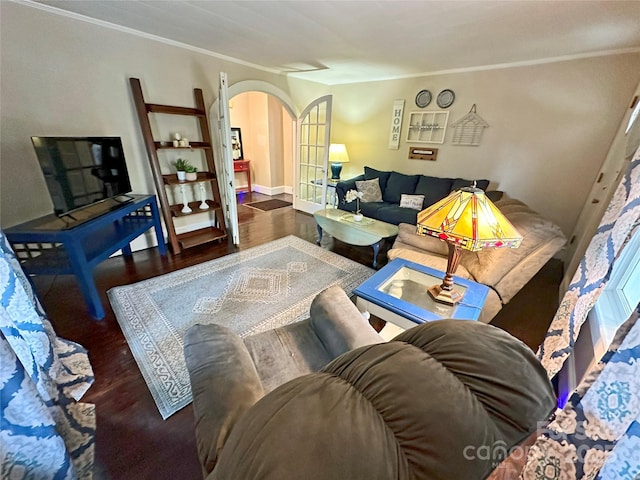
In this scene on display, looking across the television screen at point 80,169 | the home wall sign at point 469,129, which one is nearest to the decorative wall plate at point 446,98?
the home wall sign at point 469,129

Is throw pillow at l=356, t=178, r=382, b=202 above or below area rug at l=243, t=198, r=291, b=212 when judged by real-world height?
→ above

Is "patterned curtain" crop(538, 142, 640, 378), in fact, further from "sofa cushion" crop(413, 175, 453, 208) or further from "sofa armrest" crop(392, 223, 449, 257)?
"sofa cushion" crop(413, 175, 453, 208)

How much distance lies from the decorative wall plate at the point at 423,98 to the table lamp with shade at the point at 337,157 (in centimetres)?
143

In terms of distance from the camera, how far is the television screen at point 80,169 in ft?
6.50

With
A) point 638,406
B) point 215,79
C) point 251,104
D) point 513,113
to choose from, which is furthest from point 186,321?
point 251,104

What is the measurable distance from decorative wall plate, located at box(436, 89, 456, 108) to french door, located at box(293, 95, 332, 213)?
163cm

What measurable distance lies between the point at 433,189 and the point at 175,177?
3447mm

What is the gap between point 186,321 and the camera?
2061 millimetres

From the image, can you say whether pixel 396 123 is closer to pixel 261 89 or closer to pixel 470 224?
pixel 261 89

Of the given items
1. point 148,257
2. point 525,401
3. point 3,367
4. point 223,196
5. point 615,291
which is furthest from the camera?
point 223,196

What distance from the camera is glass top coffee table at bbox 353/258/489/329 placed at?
4.76ft

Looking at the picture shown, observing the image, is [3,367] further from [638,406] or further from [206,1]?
[206,1]

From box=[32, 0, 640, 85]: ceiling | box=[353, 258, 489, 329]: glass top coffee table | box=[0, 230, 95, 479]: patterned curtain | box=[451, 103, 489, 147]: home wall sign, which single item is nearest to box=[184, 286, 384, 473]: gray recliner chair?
box=[353, 258, 489, 329]: glass top coffee table

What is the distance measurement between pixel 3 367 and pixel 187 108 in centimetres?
305
